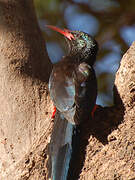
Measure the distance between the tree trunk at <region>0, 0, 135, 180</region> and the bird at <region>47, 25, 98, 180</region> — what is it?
0.26 ft

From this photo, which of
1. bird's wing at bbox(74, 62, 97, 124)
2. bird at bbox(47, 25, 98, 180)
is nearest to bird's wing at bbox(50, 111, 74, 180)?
bird at bbox(47, 25, 98, 180)

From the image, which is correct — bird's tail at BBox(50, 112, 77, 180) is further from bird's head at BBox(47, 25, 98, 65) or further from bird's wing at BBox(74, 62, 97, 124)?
bird's head at BBox(47, 25, 98, 65)

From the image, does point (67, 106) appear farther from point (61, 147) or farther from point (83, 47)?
point (83, 47)

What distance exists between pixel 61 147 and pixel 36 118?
34cm

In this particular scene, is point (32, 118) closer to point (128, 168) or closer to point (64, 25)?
point (128, 168)

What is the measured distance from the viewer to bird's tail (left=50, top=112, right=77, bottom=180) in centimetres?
257

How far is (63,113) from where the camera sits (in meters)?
2.80

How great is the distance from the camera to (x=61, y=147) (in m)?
2.68

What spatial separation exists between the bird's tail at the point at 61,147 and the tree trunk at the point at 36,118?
0.08 metres

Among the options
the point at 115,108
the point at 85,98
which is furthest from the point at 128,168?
the point at 85,98

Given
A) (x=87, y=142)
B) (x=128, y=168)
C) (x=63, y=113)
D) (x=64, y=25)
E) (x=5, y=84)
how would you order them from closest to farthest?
(x=128, y=168)
(x=87, y=142)
(x=63, y=113)
(x=5, y=84)
(x=64, y=25)

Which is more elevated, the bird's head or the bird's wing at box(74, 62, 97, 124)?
the bird's wing at box(74, 62, 97, 124)

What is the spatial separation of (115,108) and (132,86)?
22 cm

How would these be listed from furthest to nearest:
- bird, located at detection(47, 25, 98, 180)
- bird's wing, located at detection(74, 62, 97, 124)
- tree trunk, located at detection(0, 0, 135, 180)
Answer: bird's wing, located at detection(74, 62, 97, 124) < bird, located at detection(47, 25, 98, 180) < tree trunk, located at detection(0, 0, 135, 180)
